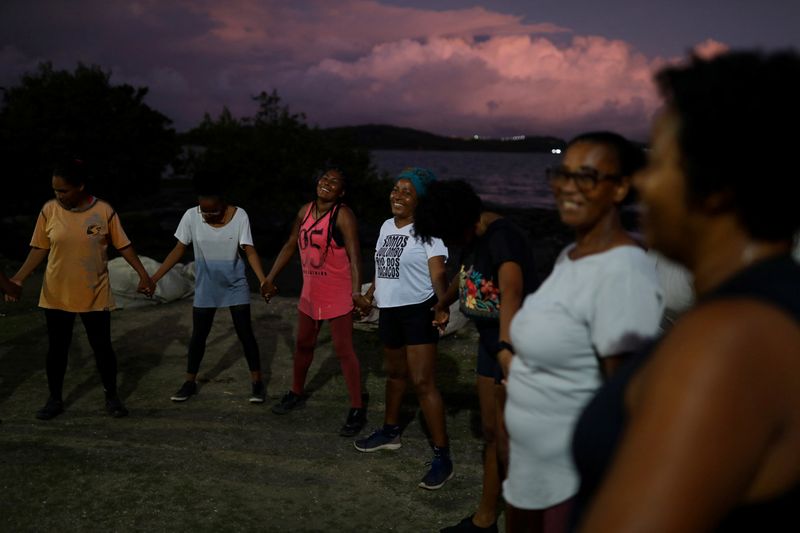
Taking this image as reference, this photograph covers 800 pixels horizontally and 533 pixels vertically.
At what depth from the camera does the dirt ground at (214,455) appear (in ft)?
13.8

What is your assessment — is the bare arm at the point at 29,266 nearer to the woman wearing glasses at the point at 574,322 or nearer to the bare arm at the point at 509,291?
the bare arm at the point at 509,291

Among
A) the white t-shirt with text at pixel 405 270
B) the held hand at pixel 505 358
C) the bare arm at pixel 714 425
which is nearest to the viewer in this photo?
the bare arm at pixel 714 425

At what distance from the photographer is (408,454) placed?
513 cm

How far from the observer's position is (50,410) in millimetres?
A: 5719

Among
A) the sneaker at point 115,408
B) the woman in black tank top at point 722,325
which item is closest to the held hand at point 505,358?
the woman in black tank top at point 722,325

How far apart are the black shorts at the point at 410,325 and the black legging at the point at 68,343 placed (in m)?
2.35

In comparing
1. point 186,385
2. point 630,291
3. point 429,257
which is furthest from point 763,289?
point 186,385

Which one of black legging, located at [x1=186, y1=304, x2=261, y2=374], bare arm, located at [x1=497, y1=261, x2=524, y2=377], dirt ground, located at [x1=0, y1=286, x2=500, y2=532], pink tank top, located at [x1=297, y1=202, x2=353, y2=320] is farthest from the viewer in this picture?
black legging, located at [x1=186, y1=304, x2=261, y2=374]

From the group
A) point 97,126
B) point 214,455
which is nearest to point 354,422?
point 214,455

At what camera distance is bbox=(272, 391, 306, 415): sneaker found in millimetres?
5905

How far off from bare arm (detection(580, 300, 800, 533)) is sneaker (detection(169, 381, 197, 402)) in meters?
5.65

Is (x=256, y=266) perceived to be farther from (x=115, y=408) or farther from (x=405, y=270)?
(x=405, y=270)

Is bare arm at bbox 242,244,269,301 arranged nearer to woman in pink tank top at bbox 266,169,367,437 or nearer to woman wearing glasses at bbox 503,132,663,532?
woman in pink tank top at bbox 266,169,367,437

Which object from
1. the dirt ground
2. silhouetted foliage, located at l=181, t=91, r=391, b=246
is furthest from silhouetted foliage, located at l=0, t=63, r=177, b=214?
the dirt ground
